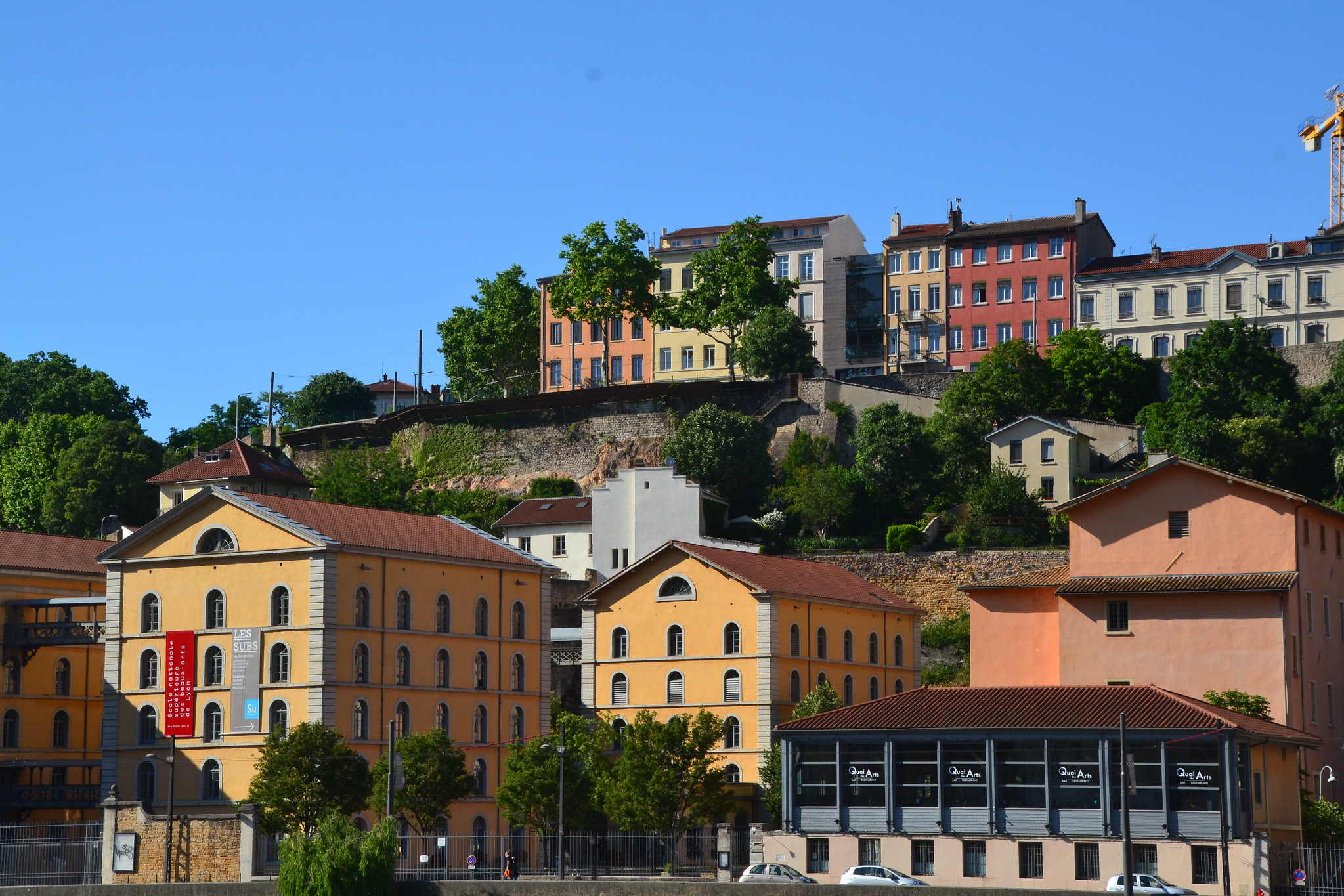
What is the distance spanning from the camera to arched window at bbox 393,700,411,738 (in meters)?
66.4

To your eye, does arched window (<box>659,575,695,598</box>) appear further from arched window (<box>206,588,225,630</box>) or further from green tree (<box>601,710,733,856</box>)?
arched window (<box>206,588,225,630</box>)

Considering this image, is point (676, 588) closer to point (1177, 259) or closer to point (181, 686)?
point (181, 686)

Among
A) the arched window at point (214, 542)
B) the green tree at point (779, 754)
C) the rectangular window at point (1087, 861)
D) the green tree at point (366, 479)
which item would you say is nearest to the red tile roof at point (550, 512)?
the green tree at point (366, 479)

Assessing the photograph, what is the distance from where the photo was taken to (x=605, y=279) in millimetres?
113000

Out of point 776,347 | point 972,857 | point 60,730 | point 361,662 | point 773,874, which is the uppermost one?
point 776,347

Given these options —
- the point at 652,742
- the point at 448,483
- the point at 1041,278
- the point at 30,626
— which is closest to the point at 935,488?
the point at 1041,278

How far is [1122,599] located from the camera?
61719 mm

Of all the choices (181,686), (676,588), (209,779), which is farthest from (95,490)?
(676,588)

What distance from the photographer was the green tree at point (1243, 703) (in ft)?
188

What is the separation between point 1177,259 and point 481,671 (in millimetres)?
55393

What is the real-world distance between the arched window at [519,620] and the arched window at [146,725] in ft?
44.2

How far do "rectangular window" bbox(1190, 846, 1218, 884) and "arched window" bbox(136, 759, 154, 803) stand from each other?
117ft

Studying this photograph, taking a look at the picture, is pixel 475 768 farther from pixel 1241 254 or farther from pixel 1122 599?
pixel 1241 254

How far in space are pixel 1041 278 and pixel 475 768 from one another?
5527cm
